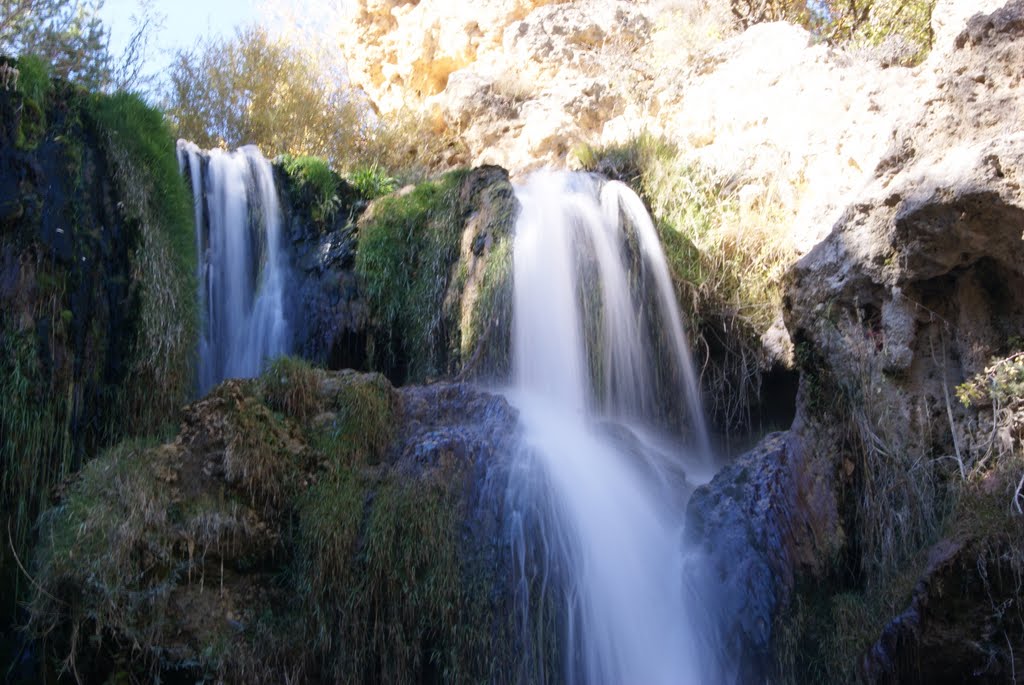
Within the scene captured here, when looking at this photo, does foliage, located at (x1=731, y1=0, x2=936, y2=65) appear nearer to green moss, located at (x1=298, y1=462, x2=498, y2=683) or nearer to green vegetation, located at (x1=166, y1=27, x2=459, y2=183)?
green vegetation, located at (x1=166, y1=27, x2=459, y2=183)

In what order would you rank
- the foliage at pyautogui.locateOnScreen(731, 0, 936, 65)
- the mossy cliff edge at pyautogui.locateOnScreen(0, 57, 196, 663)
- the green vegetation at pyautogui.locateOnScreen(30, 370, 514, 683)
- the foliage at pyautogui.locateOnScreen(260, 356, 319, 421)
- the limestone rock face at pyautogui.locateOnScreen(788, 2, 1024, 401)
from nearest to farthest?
the green vegetation at pyautogui.locateOnScreen(30, 370, 514, 683)
the limestone rock face at pyautogui.locateOnScreen(788, 2, 1024, 401)
the mossy cliff edge at pyautogui.locateOnScreen(0, 57, 196, 663)
the foliage at pyautogui.locateOnScreen(260, 356, 319, 421)
the foliage at pyautogui.locateOnScreen(731, 0, 936, 65)

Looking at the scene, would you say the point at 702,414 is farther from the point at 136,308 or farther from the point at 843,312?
the point at 136,308

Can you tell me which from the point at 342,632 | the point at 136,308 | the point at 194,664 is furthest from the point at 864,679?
the point at 136,308

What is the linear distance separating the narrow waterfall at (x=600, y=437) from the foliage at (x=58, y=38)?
14.7ft

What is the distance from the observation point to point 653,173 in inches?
357

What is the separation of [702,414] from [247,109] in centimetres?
729

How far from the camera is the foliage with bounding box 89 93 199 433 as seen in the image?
20.7 ft

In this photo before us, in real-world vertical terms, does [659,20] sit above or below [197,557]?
above

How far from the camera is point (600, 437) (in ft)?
21.4

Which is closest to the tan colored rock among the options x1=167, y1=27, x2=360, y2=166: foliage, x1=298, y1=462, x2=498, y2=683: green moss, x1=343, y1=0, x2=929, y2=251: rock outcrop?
x1=343, y1=0, x2=929, y2=251: rock outcrop

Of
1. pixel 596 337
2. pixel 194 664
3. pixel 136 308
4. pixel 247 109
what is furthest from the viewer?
pixel 247 109

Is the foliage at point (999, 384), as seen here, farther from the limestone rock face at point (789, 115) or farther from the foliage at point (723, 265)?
the foliage at point (723, 265)

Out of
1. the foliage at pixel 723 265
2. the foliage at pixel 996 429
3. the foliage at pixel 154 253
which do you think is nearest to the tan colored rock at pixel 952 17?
the foliage at pixel 723 265

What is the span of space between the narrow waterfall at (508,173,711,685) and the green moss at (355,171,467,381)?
710 millimetres
